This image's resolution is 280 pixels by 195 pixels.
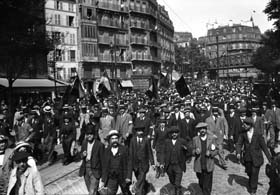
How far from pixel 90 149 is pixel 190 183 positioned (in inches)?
A: 115

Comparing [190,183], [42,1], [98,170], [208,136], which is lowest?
[190,183]

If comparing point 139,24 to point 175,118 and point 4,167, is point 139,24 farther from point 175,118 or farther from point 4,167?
point 4,167

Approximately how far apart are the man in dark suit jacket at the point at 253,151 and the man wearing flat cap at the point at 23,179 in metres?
4.46

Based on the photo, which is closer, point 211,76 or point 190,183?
point 190,183

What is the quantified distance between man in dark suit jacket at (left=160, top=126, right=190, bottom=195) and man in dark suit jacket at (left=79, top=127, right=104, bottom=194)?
4.47 feet

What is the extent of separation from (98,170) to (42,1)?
61.9 ft

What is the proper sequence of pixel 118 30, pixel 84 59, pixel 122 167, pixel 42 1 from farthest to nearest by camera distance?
1. pixel 118 30
2. pixel 84 59
3. pixel 42 1
4. pixel 122 167

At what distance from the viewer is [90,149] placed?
688cm

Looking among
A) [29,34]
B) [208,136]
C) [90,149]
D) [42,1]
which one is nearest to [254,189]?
[208,136]

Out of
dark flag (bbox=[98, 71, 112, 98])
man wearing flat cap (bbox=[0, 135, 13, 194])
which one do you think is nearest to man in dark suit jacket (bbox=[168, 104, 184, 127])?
man wearing flat cap (bbox=[0, 135, 13, 194])

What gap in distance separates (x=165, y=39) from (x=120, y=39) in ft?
59.2

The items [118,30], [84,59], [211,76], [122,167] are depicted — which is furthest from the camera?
[211,76]

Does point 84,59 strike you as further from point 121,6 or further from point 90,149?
point 90,149

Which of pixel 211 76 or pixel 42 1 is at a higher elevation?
pixel 42 1
